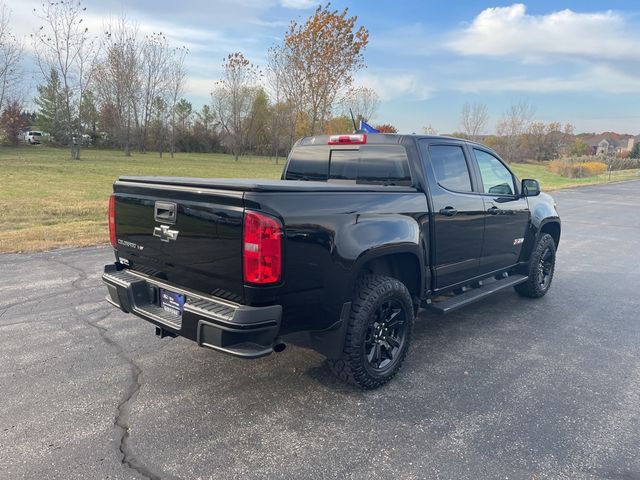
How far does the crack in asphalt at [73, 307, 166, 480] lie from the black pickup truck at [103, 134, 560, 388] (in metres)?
0.50

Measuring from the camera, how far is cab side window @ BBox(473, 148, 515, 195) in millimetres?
4816

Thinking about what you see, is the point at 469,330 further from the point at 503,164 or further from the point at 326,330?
the point at 326,330

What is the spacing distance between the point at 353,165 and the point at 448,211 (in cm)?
96

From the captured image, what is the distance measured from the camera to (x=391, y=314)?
3.60 metres

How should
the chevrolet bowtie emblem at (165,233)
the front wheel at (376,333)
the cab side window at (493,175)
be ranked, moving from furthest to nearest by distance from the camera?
the cab side window at (493,175) < the front wheel at (376,333) < the chevrolet bowtie emblem at (165,233)

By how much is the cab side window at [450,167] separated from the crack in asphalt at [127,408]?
299 cm

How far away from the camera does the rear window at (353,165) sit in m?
3.96

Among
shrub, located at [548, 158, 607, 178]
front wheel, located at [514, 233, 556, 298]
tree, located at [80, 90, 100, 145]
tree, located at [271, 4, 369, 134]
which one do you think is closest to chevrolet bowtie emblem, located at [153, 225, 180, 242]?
front wheel, located at [514, 233, 556, 298]

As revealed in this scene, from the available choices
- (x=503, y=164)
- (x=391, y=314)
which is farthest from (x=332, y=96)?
(x=391, y=314)

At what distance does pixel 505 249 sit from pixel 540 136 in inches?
2966

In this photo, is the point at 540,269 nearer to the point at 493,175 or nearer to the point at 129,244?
the point at 493,175

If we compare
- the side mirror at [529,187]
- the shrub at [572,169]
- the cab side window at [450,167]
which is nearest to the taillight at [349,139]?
the cab side window at [450,167]

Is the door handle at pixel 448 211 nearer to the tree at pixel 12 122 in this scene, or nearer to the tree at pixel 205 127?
the tree at pixel 12 122

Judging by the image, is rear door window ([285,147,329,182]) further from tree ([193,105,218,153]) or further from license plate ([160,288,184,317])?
tree ([193,105,218,153])
